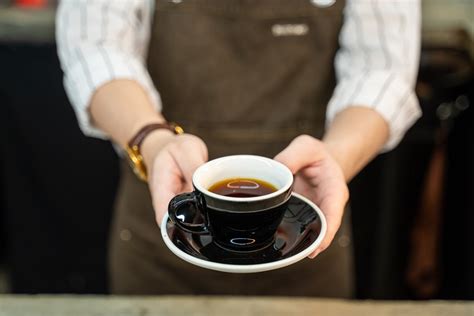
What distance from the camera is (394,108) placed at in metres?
1.17

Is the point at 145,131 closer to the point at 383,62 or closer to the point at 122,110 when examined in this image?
the point at 122,110

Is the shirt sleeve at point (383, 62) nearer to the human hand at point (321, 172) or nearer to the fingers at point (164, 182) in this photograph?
the human hand at point (321, 172)

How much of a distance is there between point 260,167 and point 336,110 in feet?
1.13

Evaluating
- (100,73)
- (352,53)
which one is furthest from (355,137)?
(100,73)

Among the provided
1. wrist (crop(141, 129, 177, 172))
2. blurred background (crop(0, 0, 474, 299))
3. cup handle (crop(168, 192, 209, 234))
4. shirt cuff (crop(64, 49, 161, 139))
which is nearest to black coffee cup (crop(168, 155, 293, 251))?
cup handle (crop(168, 192, 209, 234))

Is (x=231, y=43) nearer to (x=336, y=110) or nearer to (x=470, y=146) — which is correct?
(x=336, y=110)

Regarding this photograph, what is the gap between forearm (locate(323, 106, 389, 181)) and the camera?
106cm

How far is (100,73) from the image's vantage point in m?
1.15

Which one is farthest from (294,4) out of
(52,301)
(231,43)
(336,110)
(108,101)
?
(52,301)

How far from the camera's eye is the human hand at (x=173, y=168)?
91 cm

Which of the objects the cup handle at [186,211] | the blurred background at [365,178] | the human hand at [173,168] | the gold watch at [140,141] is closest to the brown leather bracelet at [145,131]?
the gold watch at [140,141]

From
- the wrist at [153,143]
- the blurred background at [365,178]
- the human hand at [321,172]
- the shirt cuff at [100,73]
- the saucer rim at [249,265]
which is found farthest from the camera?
the blurred background at [365,178]

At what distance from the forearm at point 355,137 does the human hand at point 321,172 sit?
0.31ft

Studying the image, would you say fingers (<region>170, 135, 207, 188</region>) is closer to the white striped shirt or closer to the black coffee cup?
the black coffee cup
